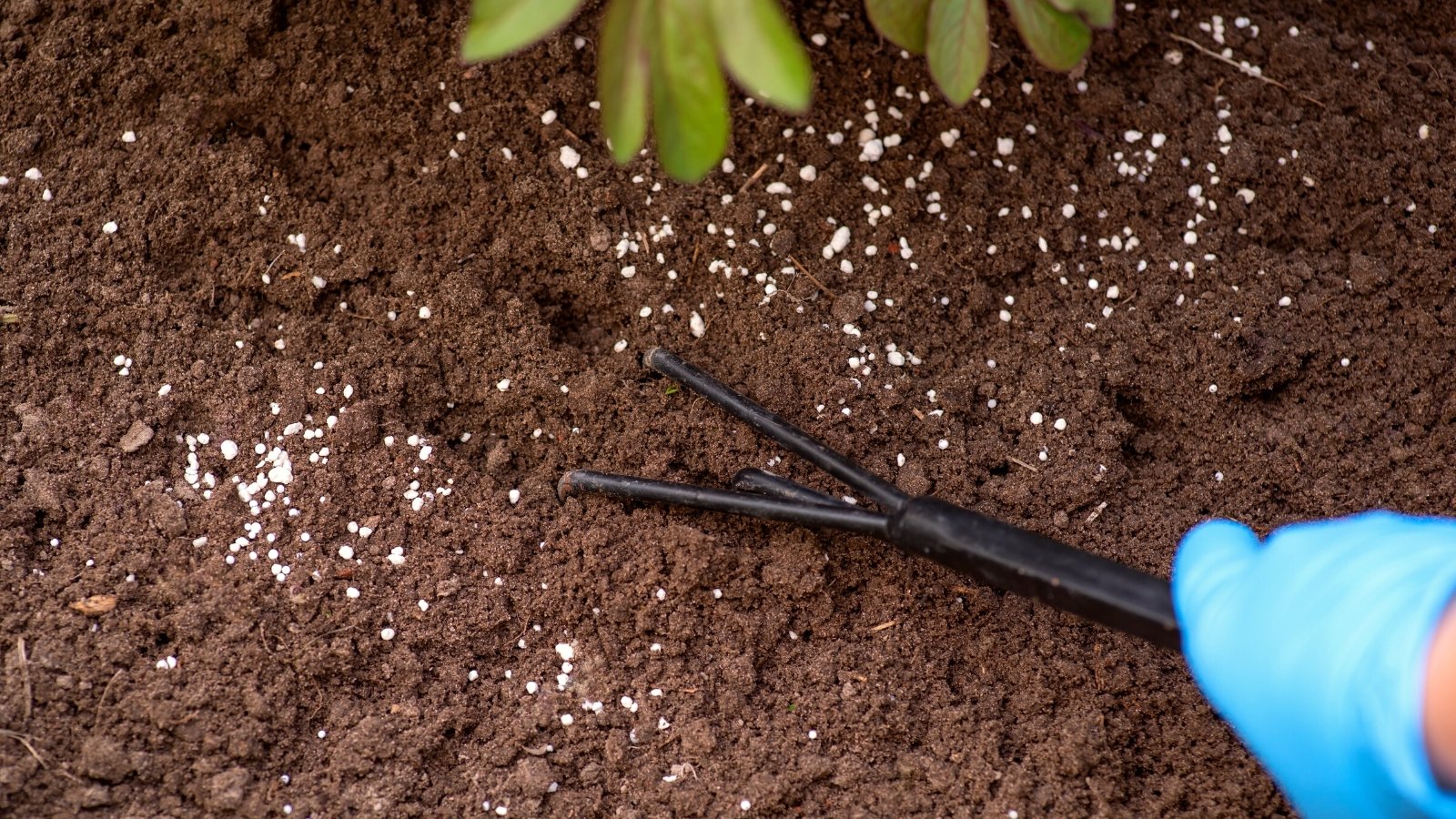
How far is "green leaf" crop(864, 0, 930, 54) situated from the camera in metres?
1.08

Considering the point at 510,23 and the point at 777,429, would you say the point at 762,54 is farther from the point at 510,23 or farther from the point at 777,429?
the point at 777,429

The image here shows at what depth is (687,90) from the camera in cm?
87

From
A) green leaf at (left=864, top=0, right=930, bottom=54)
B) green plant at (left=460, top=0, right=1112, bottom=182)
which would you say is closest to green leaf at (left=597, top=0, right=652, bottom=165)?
green plant at (left=460, top=0, right=1112, bottom=182)

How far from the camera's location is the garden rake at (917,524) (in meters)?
0.96

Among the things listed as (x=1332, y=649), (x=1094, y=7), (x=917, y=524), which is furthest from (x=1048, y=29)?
(x=1332, y=649)

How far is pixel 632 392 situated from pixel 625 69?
57 cm

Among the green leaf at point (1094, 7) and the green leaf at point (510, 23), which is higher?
the green leaf at point (510, 23)

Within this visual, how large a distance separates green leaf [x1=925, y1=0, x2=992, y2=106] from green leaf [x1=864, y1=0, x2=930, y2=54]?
38mm

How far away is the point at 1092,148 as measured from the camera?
1.51 meters

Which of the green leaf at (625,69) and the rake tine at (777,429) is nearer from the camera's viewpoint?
the green leaf at (625,69)

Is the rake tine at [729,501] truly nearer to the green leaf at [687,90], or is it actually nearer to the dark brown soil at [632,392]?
the dark brown soil at [632,392]

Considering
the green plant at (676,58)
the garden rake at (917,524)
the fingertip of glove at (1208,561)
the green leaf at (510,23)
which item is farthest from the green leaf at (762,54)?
the fingertip of glove at (1208,561)

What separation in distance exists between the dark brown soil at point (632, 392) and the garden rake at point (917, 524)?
0.06m

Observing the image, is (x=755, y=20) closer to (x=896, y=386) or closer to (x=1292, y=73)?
(x=896, y=386)
